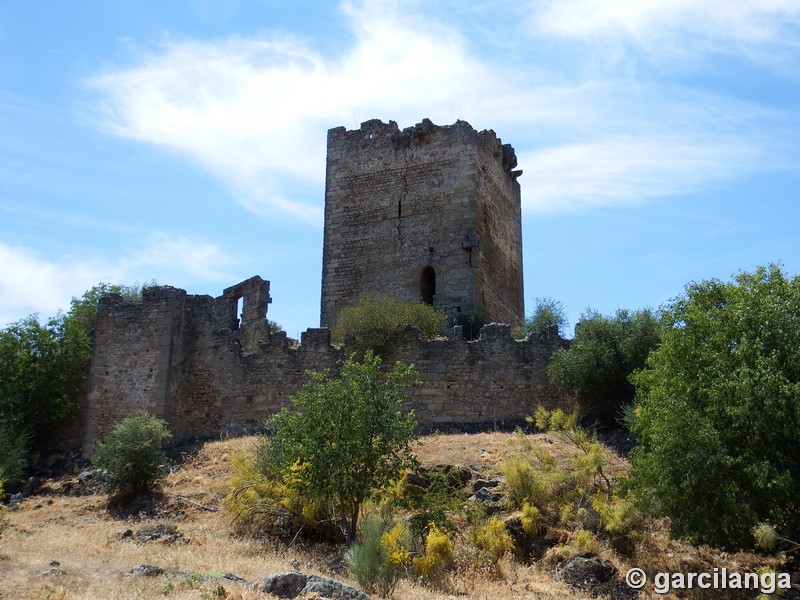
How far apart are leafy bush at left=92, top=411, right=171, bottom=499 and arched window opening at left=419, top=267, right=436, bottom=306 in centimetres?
985

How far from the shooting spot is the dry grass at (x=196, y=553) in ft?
39.4

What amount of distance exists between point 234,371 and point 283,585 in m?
11.0

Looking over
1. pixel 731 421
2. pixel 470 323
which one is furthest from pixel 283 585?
pixel 470 323

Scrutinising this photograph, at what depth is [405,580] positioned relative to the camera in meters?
13.8

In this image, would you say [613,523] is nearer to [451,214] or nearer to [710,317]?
[710,317]

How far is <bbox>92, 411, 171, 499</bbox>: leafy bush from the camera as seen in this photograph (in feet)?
62.1

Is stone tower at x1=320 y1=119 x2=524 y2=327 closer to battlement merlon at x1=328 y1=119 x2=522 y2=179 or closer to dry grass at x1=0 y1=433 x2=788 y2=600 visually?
battlement merlon at x1=328 y1=119 x2=522 y2=179

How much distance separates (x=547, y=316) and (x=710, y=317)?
891 centimetres

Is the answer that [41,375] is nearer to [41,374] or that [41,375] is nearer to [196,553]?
[41,374]

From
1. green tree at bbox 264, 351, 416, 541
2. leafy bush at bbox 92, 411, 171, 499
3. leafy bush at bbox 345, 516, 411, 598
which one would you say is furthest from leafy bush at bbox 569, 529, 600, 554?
leafy bush at bbox 92, 411, 171, 499

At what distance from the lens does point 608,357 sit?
19.3 meters

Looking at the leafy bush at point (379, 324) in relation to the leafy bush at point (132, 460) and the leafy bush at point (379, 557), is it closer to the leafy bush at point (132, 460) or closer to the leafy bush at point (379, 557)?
the leafy bush at point (132, 460)

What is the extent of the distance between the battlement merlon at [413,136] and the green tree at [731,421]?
1418 centimetres

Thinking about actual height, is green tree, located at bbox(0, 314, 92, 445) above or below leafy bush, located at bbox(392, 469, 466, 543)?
above
